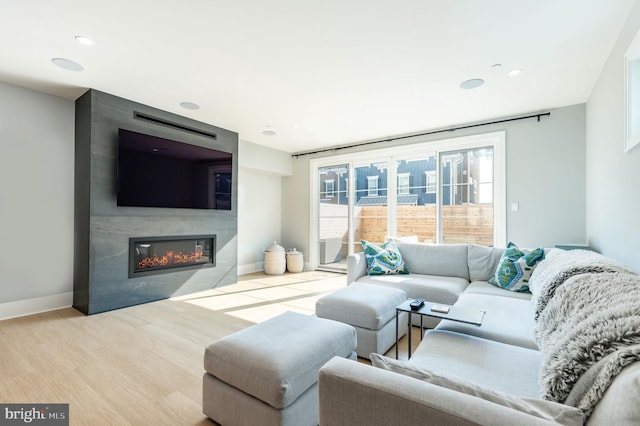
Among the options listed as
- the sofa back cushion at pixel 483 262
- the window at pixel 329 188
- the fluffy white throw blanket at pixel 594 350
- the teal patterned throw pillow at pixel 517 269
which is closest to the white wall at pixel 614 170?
the teal patterned throw pillow at pixel 517 269

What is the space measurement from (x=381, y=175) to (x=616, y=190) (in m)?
3.25

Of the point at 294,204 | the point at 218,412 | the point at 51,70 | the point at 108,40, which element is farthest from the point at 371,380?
the point at 294,204

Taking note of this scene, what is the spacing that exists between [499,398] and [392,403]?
288 millimetres

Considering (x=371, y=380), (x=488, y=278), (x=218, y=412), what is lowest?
(x=218, y=412)

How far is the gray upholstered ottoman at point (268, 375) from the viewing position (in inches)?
52.7

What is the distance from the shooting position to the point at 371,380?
86 centimetres

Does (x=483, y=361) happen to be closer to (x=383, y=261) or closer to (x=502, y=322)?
(x=502, y=322)

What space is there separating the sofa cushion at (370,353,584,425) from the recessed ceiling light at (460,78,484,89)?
302cm

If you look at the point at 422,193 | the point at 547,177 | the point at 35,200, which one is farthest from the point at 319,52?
the point at 35,200

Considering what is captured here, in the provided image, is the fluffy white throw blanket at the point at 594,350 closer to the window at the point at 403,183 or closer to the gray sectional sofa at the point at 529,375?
the gray sectional sofa at the point at 529,375

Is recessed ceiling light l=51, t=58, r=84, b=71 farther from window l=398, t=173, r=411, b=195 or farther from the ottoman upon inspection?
window l=398, t=173, r=411, b=195

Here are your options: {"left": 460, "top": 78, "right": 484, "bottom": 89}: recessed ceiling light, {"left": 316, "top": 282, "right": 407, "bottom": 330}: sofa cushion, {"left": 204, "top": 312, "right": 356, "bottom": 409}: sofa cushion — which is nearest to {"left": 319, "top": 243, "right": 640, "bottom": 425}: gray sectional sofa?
{"left": 204, "top": 312, "right": 356, "bottom": 409}: sofa cushion

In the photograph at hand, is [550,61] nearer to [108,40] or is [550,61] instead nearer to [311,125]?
[311,125]

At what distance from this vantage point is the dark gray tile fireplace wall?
325 cm
